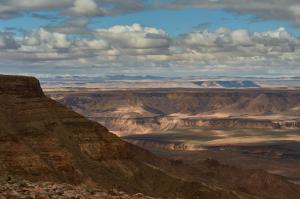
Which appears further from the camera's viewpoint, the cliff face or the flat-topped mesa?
the flat-topped mesa

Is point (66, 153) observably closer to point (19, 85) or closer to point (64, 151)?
point (64, 151)

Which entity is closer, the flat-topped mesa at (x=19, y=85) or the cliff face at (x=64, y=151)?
the cliff face at (x=64, y=151)

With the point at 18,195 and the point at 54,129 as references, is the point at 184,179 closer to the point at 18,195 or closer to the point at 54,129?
the point at 54,129

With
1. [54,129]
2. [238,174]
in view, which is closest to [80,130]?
[54,129]

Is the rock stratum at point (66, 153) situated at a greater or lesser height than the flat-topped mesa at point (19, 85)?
lesser

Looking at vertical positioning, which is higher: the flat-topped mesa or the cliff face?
the flat-topped mesa

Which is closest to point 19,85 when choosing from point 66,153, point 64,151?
point 64,151

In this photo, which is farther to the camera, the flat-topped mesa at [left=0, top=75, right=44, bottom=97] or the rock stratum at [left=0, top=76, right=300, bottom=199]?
the flat-topped mesa at [left=0, top=75, right=44, bottom=97]
